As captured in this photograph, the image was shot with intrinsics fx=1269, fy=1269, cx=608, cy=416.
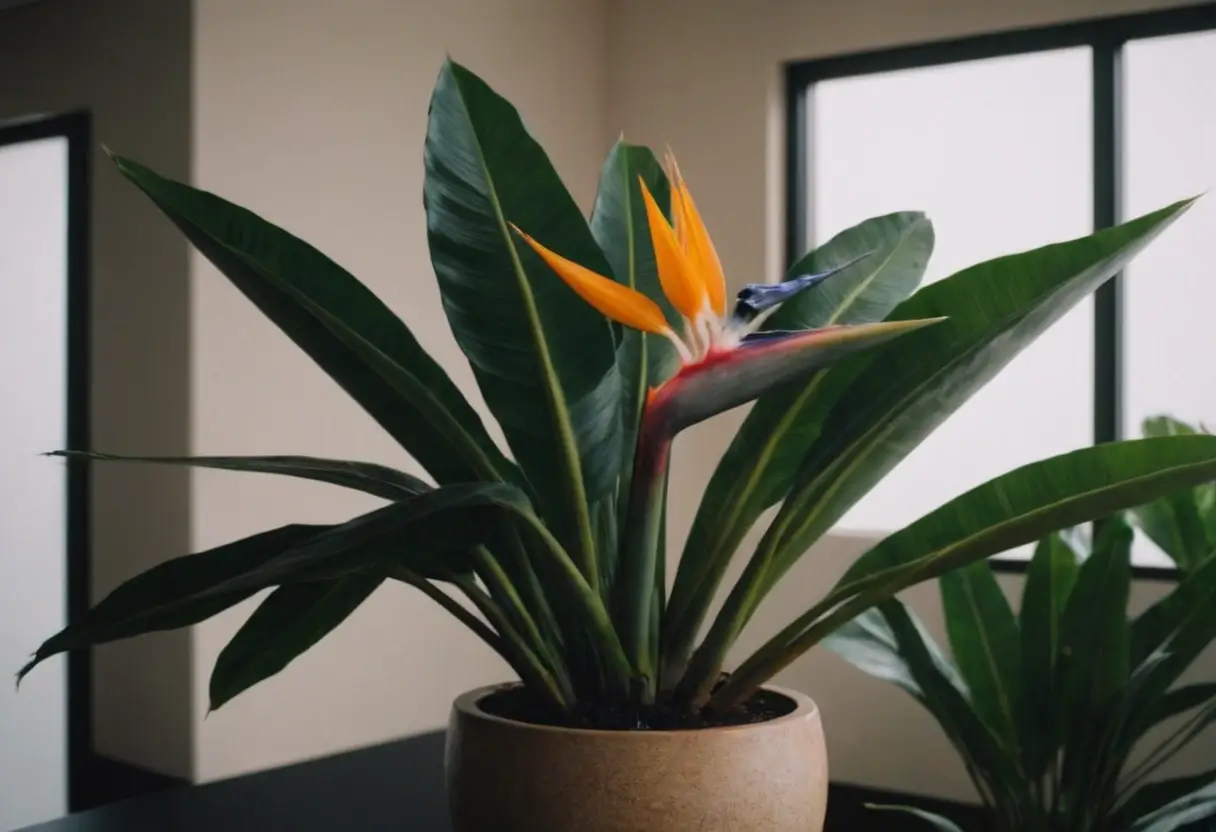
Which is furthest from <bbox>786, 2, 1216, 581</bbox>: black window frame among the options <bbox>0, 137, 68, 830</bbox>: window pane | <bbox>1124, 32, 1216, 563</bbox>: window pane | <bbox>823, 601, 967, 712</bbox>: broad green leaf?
<bbox>0, 137, 68, 830</bbox>: window pane

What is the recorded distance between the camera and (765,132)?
3.39 metres

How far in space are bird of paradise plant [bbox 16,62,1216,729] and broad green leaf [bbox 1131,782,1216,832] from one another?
21.4 inches

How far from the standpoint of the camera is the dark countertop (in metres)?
0.91

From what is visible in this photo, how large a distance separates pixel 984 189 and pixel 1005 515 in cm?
276

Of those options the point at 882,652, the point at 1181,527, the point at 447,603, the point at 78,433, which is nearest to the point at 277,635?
the point at 447,603

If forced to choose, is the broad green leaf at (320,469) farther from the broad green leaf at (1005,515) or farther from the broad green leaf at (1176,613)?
the broad green leaf at (1176,613)

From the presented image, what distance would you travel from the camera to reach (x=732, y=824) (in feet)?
1.75

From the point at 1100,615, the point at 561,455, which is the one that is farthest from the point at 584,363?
the point at 1100,615

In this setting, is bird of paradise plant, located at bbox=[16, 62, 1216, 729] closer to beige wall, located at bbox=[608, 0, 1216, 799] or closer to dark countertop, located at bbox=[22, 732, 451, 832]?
dark countertop, located at bbox=[22, 732, 451, 832]

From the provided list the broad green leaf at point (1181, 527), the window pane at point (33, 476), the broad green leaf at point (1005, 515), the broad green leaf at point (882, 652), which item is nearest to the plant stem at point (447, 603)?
the broad green leaf at point (1005, 515)

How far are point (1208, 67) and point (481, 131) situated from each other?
2.75m

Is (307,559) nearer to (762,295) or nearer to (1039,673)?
(762,295)

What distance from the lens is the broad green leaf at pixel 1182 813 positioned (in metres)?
0.99

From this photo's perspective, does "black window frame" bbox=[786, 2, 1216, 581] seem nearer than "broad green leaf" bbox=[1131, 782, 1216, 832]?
No
